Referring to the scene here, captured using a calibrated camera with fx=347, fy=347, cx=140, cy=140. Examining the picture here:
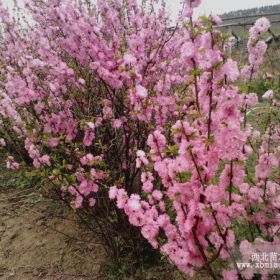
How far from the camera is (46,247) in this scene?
4219 mm

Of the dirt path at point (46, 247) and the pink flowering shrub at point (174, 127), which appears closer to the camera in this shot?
the pink flowering shrub at point (174, 127)

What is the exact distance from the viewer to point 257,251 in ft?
7.65

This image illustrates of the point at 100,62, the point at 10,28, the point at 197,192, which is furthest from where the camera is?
the point at 10,28

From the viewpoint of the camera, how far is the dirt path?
3807 mm

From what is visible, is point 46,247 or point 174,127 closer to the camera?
point 174,127

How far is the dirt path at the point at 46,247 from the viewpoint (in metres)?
3.81

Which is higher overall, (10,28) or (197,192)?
(10,28)

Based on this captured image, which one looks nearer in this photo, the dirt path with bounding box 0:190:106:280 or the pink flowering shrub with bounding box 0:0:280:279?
the pink flowering shrub with bounding box 0:0:280:279

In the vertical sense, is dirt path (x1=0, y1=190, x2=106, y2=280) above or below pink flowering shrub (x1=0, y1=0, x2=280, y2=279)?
below

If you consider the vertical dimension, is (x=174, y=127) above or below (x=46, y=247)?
above

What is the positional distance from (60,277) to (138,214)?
1.79 meters

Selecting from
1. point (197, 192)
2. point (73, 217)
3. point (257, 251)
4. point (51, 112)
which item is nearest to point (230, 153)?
point (197, 192)

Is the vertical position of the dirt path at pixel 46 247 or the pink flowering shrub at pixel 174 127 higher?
the pink flowering shrub at pixel 174 127

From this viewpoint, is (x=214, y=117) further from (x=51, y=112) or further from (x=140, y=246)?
(x=51, y=112)
